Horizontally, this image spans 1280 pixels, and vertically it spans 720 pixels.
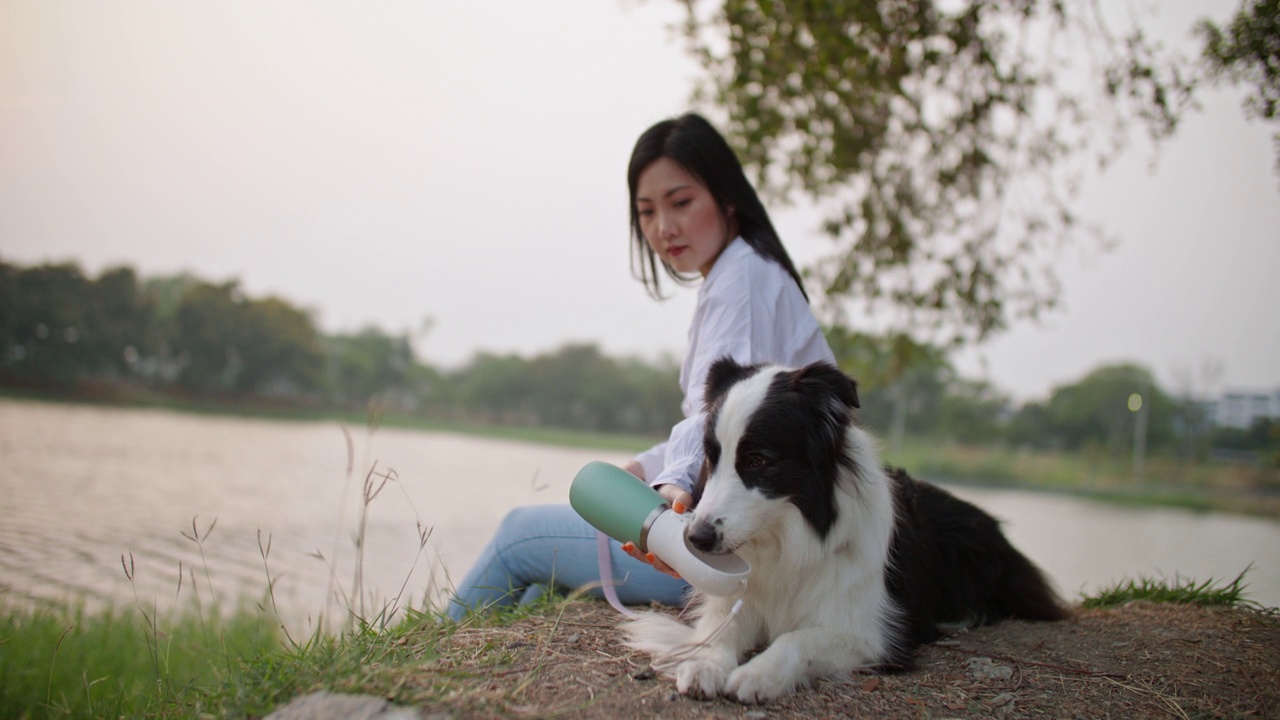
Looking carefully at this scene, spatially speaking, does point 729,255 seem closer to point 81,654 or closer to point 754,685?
point 754,685

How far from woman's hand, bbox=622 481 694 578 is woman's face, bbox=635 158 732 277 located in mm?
1297

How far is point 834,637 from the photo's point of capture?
2.48 metres

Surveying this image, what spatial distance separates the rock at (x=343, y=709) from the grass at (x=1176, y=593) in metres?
3.81

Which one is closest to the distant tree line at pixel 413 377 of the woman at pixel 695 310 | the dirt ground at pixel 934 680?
the woman at pixel 695 310

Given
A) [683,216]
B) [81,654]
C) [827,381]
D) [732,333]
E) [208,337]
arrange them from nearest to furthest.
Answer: [827,381], [732,333], [683,216], [81,654], [208,337]

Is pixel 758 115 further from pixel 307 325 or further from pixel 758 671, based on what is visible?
pixel 307 325

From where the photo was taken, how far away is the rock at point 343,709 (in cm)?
199

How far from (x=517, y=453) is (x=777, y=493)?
1037 inches

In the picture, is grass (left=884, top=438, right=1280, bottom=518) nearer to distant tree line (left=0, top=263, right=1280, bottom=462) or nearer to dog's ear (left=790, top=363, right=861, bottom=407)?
distant tree line (left=0, top=263, right=1280, bottom=462)

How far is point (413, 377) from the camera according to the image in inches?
1747

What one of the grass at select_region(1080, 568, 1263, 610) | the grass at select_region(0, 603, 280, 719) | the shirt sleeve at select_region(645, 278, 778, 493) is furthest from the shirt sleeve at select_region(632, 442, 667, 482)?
the grass at select_region(1080, 568, 1263, 610)

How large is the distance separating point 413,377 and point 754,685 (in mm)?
44314

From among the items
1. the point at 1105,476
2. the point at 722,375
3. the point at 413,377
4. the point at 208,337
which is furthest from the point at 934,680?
the point at 413,377

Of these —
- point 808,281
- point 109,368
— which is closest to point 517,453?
point 109,368
